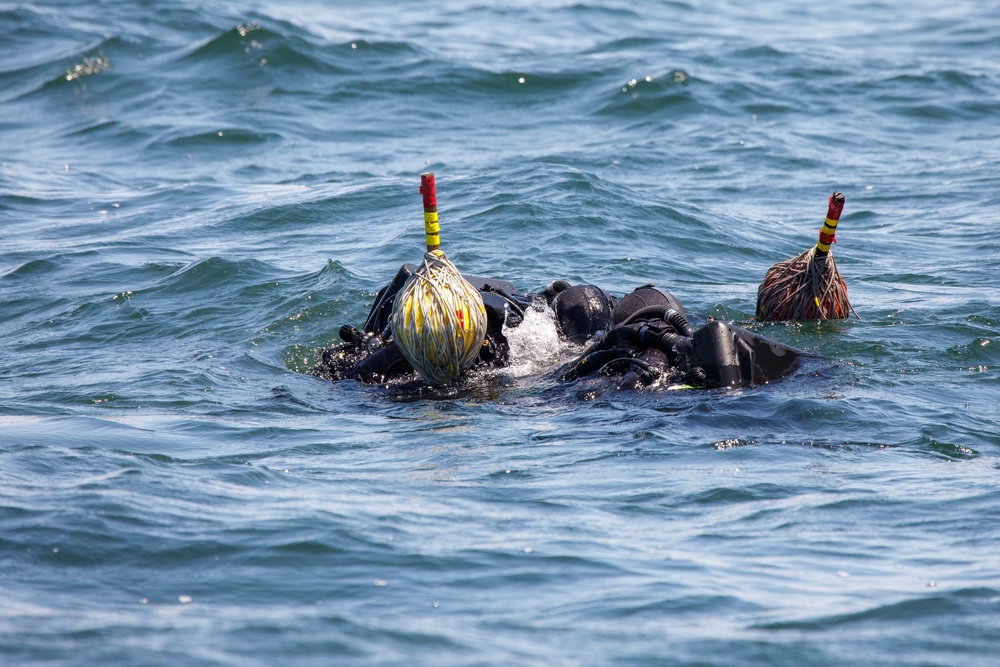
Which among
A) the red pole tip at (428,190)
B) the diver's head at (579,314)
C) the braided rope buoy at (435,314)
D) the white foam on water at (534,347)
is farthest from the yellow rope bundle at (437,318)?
the diver's head at (579,314)

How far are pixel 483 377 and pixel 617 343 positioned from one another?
0.85 meters

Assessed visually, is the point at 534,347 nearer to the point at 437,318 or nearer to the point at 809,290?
the point at 437,318

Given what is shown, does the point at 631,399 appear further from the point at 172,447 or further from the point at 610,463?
the point at 172,447

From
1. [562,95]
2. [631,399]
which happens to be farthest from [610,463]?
[562,95]

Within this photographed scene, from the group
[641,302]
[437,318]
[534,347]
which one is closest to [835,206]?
[641,302]

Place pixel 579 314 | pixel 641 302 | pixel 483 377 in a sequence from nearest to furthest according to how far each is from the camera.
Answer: pixel 641 302, pixel 483 377, pixel 579 314

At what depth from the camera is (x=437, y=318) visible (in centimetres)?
612

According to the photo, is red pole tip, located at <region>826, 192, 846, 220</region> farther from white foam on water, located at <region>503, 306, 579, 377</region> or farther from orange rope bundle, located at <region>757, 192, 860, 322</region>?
white foam on water, located at <region>503, 306, 579, 377</region>

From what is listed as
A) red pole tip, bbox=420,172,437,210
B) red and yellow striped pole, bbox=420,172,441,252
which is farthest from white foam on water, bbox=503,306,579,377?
red pole tip, bbox=420,172,437,210

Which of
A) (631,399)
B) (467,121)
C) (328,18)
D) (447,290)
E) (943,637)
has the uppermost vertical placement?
(328,18)

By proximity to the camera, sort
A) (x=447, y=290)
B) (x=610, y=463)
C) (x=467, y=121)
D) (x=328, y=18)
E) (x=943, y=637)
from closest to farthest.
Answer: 1. (x=943, y=637)
2. (x=610, y=463)
3. (x=447, y=290)
4. (x=467, y=121)
5. (x=328, y=18)

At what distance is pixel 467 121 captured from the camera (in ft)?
49.9

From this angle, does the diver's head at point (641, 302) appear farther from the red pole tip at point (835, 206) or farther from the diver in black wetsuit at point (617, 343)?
the red pole tip at point (835, 206)

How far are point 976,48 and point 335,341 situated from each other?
14.8 meters
